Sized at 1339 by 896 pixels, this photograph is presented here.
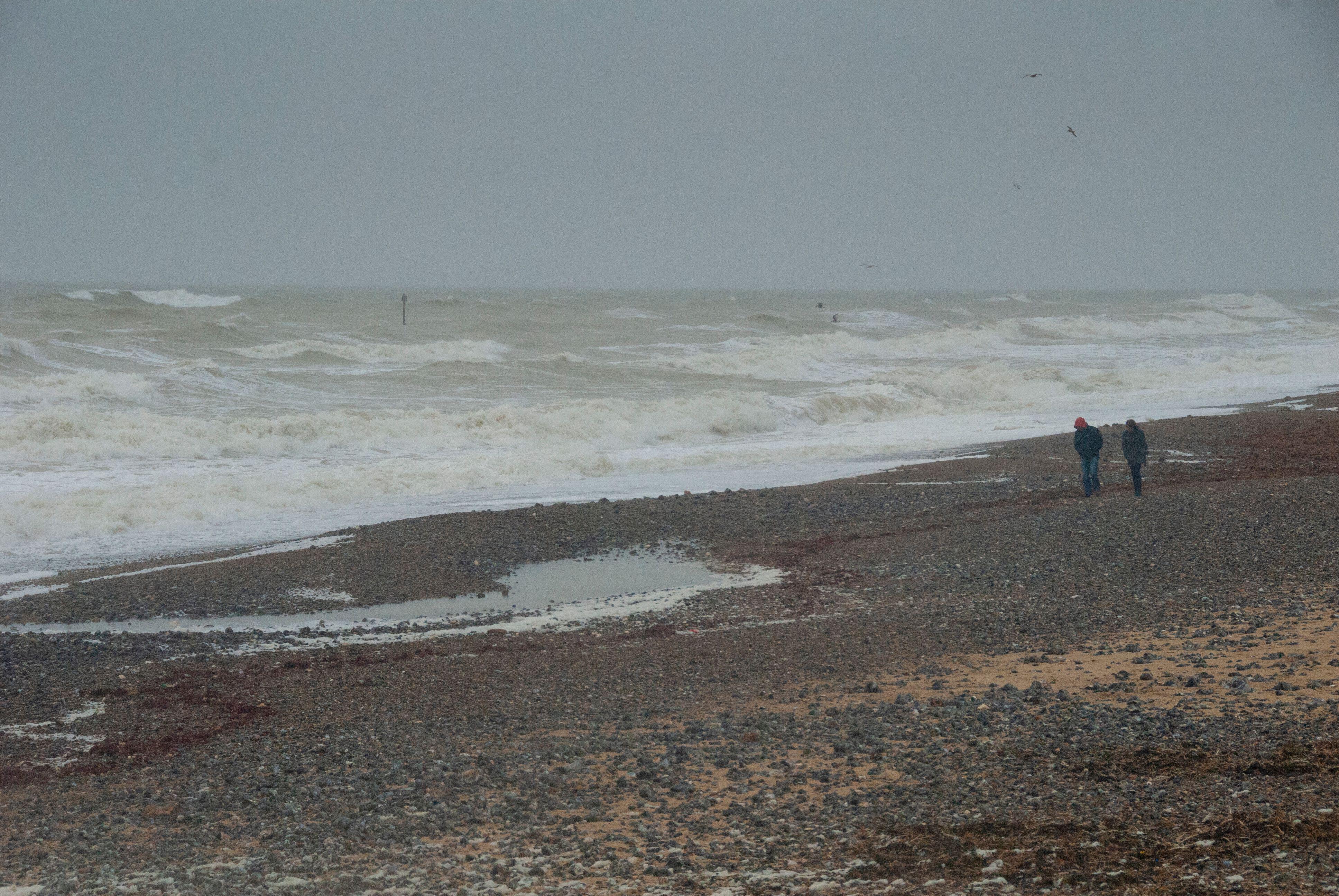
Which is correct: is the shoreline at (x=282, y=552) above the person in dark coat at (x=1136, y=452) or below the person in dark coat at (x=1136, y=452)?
below

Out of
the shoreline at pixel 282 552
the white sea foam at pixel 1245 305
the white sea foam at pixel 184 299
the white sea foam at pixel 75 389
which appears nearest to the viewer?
the shoreline at pixel 282 552

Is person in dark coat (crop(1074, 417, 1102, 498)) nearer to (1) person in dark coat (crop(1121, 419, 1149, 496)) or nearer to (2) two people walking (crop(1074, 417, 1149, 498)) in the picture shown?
(2) two people walking (crop(1074, 417, 1149, 498))

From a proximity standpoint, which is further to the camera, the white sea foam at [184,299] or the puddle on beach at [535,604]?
the white sea foam at [184,299]

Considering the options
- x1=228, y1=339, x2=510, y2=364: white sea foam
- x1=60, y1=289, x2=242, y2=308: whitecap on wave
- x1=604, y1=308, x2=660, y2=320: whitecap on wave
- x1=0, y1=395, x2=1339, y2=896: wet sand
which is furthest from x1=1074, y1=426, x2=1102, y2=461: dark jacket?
x1=60, y1=289, x2=242, y2=308: whitecap on wave

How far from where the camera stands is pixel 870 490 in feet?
57.4

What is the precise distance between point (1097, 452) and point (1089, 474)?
0.33 meters

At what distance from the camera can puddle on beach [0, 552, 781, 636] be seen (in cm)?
1113

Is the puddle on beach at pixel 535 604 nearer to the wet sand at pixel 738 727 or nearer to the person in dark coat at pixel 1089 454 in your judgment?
the wet sand at pixel 738 727

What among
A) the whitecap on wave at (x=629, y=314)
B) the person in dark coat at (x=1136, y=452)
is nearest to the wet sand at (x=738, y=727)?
the person in dark coat at (x=1136, y=452)

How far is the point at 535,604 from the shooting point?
12039 mm

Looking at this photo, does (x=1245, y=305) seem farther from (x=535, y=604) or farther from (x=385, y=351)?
(x=535, y=604)

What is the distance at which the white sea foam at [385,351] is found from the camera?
43.6 meters

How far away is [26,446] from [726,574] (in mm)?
15051

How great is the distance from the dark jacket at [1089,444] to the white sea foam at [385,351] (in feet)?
89.9
